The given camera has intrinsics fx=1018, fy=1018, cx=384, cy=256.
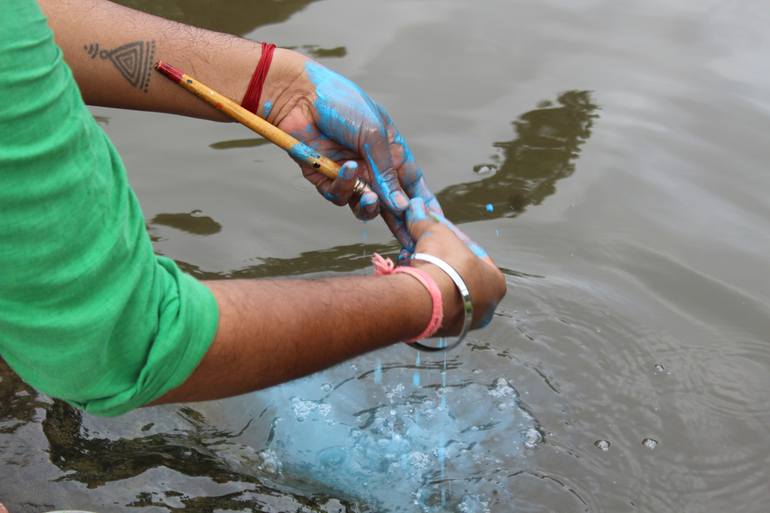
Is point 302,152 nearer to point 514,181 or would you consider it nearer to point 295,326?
point 295,326

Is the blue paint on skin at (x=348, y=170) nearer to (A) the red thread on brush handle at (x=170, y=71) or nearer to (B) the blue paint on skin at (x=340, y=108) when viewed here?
(B) the blue paint on skin at (x=340, y=108)

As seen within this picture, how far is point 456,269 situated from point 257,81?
884mm

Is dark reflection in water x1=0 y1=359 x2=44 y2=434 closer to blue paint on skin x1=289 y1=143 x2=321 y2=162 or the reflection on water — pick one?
the reflection on water

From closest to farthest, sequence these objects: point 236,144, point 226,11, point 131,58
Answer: point 131,58 < point 236,144 < point 226,11

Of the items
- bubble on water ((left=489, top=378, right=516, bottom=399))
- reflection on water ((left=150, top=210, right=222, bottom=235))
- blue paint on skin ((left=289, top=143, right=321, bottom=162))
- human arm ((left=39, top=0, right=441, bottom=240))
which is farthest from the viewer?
reflection on water ((left=150, top=210, right=222, bottom=235))

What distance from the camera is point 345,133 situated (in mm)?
2617

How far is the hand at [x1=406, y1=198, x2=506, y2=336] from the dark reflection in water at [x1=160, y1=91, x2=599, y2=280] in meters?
1.11

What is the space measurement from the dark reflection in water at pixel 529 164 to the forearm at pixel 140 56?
4.01 ft

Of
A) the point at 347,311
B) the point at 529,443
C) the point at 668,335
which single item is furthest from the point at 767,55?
the point at 347,311

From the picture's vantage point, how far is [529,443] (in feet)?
9.23

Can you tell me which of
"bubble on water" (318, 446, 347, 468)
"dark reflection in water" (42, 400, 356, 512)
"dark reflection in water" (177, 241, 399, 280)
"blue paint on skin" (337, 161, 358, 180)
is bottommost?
"bubble on water" (318, 446, 347, 468)

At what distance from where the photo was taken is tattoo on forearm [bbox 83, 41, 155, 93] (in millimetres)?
2676

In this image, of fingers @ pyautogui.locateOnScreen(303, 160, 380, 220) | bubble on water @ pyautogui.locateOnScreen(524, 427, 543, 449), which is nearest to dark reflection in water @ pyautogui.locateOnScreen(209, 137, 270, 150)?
fingers @ pyautogui.locateOnScreen(303, 160, 380, 220)

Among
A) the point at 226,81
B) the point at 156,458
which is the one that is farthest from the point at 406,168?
the point at 156,458
